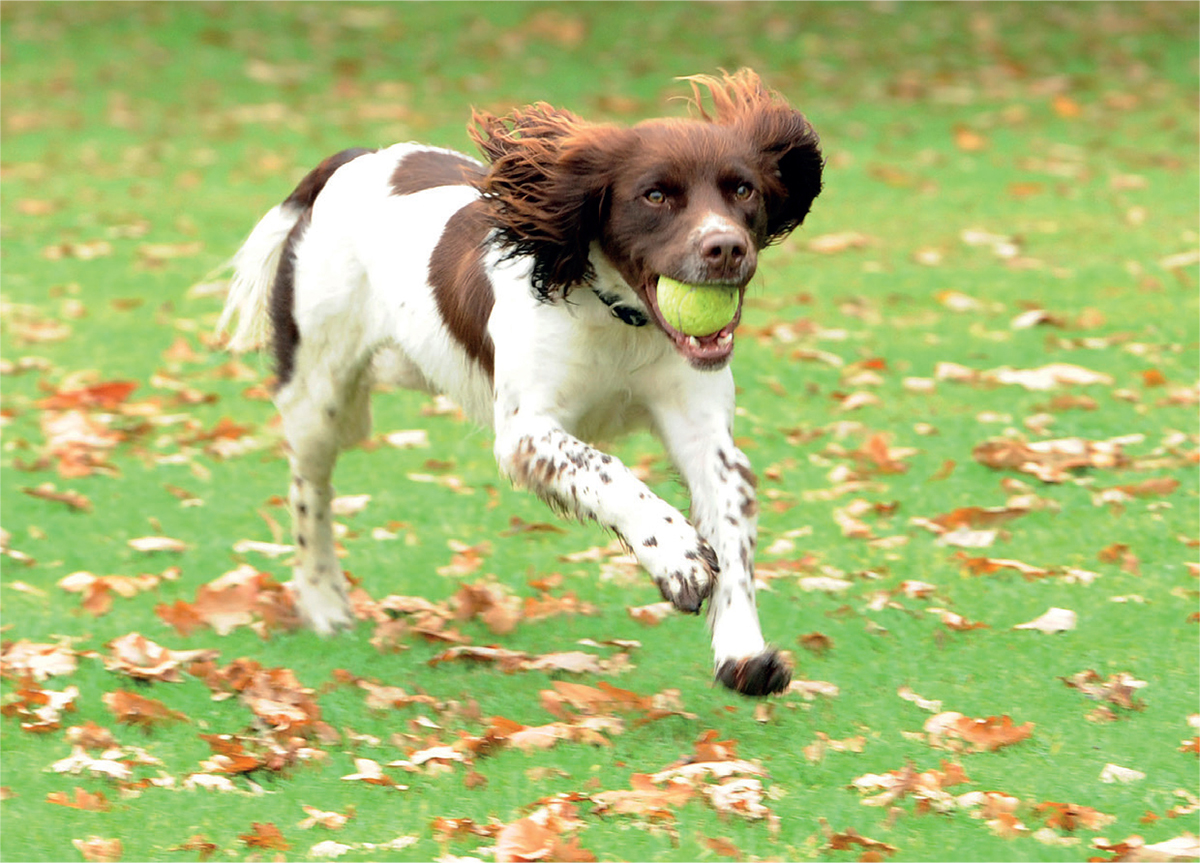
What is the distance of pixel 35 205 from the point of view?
11.5 meters

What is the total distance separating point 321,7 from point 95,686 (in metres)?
14.3

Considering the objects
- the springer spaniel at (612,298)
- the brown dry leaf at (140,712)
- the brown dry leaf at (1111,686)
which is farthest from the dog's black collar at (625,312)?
the brown dry leaf at (140,712)

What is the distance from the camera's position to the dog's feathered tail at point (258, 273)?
579 cm

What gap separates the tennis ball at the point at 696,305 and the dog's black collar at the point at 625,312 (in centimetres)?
29

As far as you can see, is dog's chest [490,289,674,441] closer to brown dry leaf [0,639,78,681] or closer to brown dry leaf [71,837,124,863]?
brown dry leaf [71,837,124,863]

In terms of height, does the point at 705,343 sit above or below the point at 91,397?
above

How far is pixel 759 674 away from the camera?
13.0 ft

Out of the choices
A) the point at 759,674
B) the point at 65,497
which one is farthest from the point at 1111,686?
the point at 65,497

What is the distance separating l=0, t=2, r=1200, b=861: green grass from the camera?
4.11 metres

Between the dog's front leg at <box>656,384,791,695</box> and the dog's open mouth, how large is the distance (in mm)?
291

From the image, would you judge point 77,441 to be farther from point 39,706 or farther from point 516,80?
point 516,80

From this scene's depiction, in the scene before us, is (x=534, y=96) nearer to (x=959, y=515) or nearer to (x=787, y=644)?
(x=959, y=515)

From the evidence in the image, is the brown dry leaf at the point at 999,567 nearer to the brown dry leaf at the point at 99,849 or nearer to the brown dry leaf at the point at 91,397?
the brown dry leaf at the point at 99,849

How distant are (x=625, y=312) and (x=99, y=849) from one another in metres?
1.87
